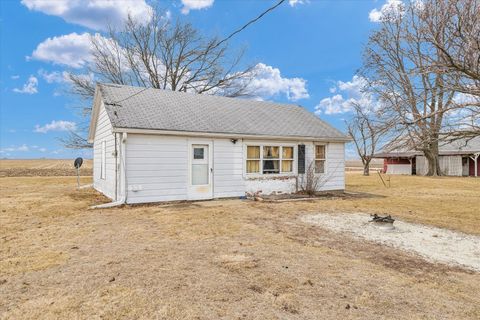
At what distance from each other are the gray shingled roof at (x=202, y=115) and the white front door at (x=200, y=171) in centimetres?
68

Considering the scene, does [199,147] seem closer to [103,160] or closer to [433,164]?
[103,160]

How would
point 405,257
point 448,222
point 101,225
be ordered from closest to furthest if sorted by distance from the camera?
point 405,257 < point 101,225 < point 448,222

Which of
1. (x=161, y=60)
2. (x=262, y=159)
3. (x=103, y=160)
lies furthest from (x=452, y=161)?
(x=103, y=160)

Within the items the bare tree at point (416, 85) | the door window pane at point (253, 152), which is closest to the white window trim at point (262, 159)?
the door window pane at point (253, 152)

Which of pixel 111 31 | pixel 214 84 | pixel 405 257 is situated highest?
pixel 111 31

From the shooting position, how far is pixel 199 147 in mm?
10914

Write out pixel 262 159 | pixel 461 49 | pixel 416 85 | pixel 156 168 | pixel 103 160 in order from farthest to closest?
pixel 103 160 → pixel 262 159 → pixel 156 168 → pixel 416 85 → pixel 461 49

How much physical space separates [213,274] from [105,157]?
9606 mm

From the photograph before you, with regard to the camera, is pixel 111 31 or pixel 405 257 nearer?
pixel 405 257

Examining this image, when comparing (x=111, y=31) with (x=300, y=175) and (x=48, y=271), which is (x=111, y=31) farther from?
(x=48, y=271)

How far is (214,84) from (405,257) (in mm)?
21616

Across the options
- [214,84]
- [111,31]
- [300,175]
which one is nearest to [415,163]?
[214,84]

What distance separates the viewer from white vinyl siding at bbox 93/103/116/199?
10820 millimetres

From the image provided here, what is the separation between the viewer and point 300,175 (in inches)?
502
